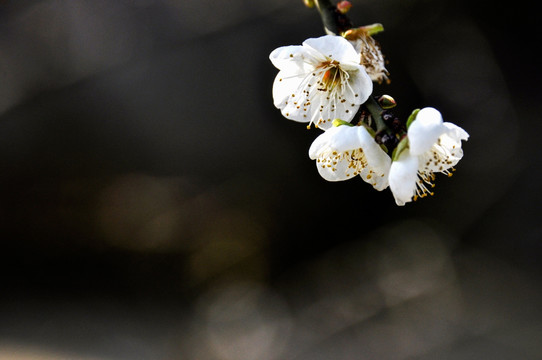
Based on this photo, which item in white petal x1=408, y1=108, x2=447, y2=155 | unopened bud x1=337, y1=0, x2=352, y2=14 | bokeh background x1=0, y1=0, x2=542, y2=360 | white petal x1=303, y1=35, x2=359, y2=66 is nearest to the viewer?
white petal x1=408, y1=108, x2=447, y2=155

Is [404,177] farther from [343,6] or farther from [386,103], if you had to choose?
[343,6]

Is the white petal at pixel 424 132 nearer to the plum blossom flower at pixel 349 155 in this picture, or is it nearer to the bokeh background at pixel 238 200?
the plum blossom flower at pixel 349 155

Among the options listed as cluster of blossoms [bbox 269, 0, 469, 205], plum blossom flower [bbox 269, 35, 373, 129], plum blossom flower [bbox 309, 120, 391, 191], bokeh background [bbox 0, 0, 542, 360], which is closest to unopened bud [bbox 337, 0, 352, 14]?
cluster of blossoms [bbox 269, 0, 469, 205]

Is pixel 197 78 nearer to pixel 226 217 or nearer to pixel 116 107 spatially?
pixel 116 107

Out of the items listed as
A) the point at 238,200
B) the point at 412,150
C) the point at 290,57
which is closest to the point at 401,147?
the point at 412,150

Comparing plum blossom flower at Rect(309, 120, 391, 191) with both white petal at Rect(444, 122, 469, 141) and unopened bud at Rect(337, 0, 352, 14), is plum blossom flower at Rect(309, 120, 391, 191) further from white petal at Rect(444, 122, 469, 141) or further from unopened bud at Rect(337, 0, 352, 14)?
unopened bud at Rect(337, 0, 352, 14)

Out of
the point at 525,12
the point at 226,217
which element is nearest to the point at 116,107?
the point at 226,217

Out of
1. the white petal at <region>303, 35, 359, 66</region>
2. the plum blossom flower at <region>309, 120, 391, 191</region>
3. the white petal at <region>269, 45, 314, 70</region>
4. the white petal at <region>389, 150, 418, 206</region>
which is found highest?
the white petal at <region>269, 45, 314, 70</region>

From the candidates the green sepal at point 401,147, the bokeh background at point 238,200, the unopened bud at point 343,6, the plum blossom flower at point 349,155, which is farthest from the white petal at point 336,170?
the bokeh background at point 238,200
